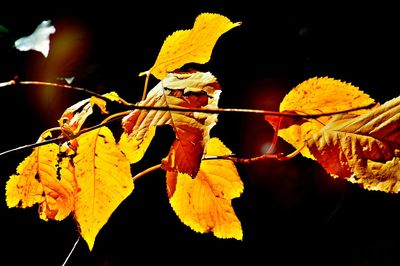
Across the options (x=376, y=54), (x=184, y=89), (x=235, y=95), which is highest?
(x=184, y=89)

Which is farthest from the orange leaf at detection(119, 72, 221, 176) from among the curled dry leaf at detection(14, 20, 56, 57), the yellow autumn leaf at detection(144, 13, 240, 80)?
the curled dry leaf at detection(14, 20, 56, 57)

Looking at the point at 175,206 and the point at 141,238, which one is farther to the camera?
the point at 141,238

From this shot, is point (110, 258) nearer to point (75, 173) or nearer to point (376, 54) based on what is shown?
point (75, 173)

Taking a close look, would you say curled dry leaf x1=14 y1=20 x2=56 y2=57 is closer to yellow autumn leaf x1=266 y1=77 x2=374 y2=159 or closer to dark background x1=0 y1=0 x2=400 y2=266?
dark background x1=0 y1=0 x2=400 y2=266

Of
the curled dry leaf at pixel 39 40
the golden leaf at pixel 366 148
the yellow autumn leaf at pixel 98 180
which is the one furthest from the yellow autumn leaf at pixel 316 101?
the curled dry leaf at pixel 39 40

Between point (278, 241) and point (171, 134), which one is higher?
point (171, 134)

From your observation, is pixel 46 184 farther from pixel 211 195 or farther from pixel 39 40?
pixel 39 40

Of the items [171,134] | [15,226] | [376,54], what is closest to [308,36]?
[376,54]
